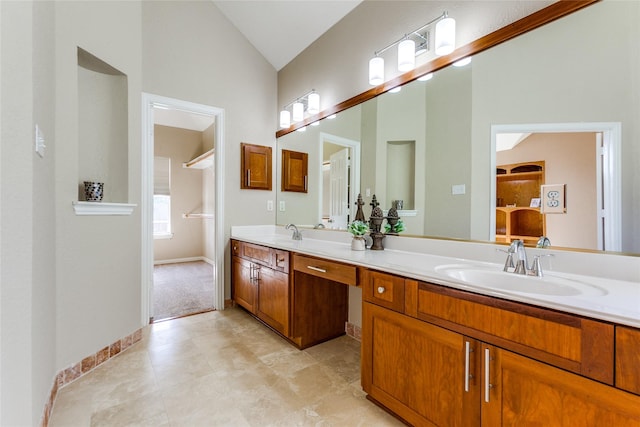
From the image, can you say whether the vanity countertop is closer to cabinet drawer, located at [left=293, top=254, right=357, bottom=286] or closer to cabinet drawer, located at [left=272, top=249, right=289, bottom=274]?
cabinet drawer, located at [left=293, top=254, right=357, bottom=286]

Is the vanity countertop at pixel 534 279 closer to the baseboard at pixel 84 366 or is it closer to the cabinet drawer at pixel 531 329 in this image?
the cabinet drawer at pixel 531 329

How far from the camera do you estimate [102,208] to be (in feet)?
6.40

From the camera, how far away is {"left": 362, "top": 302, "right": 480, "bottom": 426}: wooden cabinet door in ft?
3.57

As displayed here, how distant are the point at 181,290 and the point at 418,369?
3273mm

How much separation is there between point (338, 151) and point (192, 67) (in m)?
1.71

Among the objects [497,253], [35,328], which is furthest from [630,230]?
[35,328]

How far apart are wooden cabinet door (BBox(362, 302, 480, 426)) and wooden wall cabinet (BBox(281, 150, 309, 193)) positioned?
5.88 feet

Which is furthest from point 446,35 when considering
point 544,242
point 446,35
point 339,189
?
point 339,189

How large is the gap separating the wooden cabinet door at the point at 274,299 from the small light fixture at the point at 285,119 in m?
1.63

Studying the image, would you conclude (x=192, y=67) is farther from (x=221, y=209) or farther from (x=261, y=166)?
(x=221, y=209)

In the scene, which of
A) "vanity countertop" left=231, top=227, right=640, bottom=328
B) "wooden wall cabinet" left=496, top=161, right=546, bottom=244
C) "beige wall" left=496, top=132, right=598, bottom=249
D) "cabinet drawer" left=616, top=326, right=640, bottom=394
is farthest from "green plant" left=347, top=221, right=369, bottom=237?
"cabinet drawer" left=616, top=326, right=640, bottom=394

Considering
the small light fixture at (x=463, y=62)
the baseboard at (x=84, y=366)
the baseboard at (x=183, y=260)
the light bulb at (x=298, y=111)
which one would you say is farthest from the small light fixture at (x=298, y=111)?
the baseboard at (x=183, y=260)

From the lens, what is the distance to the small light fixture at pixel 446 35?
1585mm

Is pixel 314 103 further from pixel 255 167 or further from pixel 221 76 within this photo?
pixel 221 76
